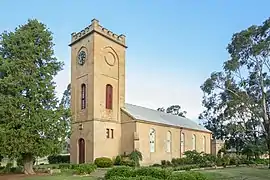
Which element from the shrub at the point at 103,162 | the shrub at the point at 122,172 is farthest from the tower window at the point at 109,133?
the shrub at the point at 122,172

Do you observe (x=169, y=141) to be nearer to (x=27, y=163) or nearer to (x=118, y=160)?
(x=118, y=160)

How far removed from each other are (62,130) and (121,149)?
457 inches

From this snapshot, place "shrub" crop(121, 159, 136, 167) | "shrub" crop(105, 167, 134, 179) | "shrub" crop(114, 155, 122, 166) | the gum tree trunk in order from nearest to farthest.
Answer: "shrub" crop(105, 167, 134, 179), the gum tree trunk, "shrub" crop(121, 159, 136, 167), "shrub" crop(114, 155, 122, 166)

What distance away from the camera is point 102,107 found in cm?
3441

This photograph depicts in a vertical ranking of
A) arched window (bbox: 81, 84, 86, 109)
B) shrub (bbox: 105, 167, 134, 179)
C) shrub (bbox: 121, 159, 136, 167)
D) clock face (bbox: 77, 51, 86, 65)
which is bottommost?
shrub (bbox: 121, 159, 136, 167)

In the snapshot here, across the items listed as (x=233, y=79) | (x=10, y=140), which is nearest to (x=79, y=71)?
(x=10, y=140)

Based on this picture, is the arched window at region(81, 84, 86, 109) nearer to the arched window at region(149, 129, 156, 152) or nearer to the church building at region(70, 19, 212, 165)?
the church building at region(70, 19, 212, 165)

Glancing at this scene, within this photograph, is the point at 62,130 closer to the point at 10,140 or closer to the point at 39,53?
the point at 10,140

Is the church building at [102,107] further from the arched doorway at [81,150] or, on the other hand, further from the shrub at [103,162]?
the shrub at [103,162]

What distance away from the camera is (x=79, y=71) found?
119 feet

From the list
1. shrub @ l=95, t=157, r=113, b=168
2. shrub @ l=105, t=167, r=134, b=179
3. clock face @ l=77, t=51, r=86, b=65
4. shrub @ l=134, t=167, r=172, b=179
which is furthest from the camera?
clock face @ l=77, t=51, r=86, b=65

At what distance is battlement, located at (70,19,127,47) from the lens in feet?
114

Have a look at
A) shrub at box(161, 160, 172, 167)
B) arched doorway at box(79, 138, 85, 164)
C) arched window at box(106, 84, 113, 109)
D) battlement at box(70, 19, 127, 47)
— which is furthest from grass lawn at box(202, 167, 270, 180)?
battlement at box(70, 19, 127, 47)

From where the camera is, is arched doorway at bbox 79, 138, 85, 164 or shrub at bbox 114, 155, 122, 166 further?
arched doorway at bbox 79, 138, 85, 164
